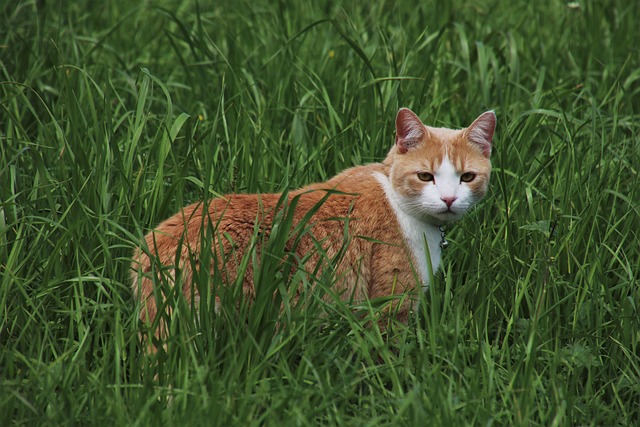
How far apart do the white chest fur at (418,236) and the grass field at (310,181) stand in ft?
0.44

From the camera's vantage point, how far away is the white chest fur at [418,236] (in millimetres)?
3775

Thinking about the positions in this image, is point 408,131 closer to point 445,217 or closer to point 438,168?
point 438,168

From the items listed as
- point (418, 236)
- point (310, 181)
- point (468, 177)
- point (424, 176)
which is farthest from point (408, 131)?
point (310, 181)

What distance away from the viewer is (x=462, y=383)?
3.28 metres

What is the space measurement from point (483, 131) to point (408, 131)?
343 millimetres

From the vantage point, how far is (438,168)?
3.75 meters

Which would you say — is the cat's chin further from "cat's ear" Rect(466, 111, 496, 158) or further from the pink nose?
"cat's ear" Rect(466, 111, 496, 158)

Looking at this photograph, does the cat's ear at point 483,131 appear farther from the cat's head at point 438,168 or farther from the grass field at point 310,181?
the grass field at point 310,181

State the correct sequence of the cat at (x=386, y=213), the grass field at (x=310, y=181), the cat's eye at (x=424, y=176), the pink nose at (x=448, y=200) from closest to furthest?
the grass field at (x=310, y=181) < the cat at (x=386, y=213) < the pink nose at (x=448, y=200) < the cat's eye at (x=424, y=176)

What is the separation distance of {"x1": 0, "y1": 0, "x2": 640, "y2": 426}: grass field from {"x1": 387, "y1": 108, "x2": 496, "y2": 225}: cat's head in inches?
7.9

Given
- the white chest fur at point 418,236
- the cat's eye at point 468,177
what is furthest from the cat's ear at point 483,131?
the white chest fur at point 418,236

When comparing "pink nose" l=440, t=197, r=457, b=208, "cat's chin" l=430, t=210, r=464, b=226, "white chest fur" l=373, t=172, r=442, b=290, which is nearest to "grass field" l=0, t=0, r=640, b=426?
"white chest fur" l=373, t=172, r=442, b=290

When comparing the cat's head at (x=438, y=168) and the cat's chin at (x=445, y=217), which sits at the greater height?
the cat's head at (x=438, y=168)

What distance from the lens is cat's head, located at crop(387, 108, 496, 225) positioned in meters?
3.71
